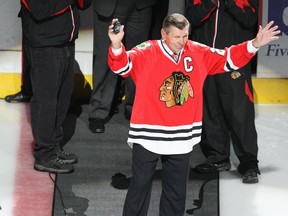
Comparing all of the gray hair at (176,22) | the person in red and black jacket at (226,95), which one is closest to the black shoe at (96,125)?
the person in red and black jacket at (226,95)

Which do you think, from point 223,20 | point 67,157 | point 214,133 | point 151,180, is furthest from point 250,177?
point 67,157

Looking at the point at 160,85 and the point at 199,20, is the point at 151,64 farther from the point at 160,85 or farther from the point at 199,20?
the point at 199,20

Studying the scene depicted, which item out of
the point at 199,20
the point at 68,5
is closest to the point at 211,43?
the point at 199,20

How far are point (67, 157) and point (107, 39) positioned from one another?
3.81ft

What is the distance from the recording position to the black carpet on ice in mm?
6613

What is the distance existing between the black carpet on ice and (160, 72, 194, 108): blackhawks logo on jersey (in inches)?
43.8

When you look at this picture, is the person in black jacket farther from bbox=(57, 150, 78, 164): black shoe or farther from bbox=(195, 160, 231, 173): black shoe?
bbox=(195, 160, 231, 173): black shoe

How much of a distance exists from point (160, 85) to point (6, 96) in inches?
130

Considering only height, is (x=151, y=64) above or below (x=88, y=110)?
above

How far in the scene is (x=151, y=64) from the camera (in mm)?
5734

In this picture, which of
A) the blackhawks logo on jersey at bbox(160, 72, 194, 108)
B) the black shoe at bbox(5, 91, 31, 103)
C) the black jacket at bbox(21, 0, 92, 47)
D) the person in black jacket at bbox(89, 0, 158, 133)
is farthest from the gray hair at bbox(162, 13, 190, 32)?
the black shoe at bbox(5, 91, 31, 103)

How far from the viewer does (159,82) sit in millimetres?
5738

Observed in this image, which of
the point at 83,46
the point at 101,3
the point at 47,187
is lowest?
the point at 47,187

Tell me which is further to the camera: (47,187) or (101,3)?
(101,3)
